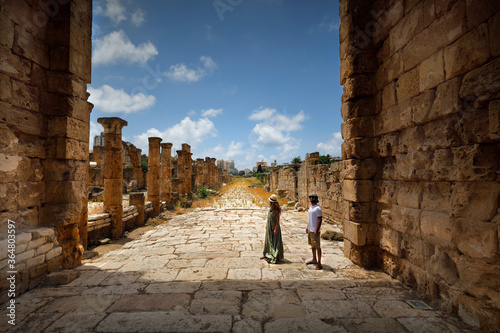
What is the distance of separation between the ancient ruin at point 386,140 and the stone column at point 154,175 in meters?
6.80

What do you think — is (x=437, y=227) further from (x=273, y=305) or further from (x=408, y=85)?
(x=273, y=305)

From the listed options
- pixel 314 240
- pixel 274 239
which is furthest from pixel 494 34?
pixel 274 239

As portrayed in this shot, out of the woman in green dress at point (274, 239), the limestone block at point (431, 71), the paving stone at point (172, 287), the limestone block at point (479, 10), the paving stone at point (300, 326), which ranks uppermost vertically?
→ the limestone block at point (479, 10)

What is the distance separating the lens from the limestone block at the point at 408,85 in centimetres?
336

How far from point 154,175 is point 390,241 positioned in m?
10.8

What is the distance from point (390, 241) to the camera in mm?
3910

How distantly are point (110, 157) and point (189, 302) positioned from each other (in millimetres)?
7104

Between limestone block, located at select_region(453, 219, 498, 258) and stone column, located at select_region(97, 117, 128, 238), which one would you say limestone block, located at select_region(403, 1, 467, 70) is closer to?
limestone block, located at select_region(453, 219, 498, 258)

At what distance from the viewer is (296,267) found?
4.46 metres

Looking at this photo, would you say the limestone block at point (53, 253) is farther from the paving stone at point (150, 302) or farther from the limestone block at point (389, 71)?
the limestone block at point (389, 71)

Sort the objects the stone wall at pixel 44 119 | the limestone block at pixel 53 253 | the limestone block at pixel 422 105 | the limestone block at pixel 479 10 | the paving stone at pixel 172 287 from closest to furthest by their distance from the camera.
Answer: the limestone block at pixel 479 10 → the limestone block at pixel 422 105 → the paving stone at pixel 172 287 → the stone wall at pixel 44 119 → the limestone block at pixel 53 253

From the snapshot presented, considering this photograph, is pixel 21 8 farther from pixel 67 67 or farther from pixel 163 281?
pixel 163 281

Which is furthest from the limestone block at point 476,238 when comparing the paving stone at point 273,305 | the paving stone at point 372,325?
the paving stone at point 273,305

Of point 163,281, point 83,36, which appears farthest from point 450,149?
point 83,36
